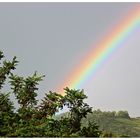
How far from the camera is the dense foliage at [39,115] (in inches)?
649

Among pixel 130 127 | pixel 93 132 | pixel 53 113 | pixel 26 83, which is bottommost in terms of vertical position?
pixel 93 132

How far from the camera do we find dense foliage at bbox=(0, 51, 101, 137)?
1648 cm

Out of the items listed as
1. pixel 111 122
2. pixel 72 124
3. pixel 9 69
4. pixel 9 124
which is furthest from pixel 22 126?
pixel 111 122

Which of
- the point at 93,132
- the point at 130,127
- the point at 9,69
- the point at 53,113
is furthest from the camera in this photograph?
the point at 130,127

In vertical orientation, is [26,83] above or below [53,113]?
above

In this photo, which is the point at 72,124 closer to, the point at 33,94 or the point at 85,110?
the point at 85,110

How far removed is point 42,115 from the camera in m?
17.7

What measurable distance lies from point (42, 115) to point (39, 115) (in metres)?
0.14

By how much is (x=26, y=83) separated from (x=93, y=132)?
4.06 meters

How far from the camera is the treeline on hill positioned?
1647 cm

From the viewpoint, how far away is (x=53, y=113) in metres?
17.6

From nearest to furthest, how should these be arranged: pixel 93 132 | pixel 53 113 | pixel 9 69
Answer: pixel 93 132
pixel 53 113
pixel 9 69

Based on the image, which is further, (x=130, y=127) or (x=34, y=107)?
(x=130, y=127)

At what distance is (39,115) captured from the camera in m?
17.7
